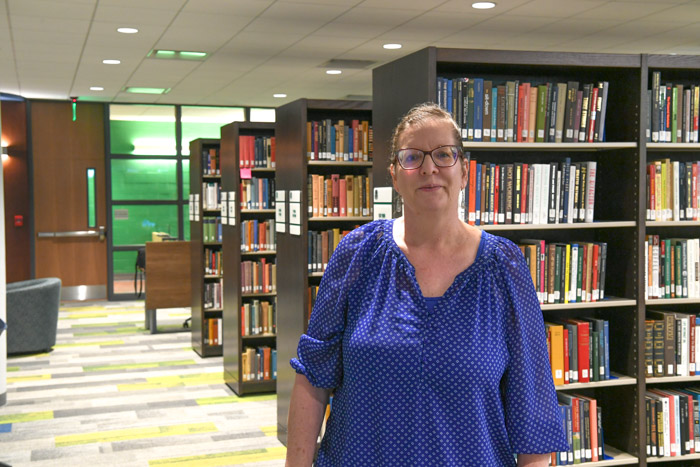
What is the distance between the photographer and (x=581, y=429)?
3.72 meters

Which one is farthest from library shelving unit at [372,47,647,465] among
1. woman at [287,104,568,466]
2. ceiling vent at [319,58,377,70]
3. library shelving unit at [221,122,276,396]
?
ceiling vent at [319,58,377,70]

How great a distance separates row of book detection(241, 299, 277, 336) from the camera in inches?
259

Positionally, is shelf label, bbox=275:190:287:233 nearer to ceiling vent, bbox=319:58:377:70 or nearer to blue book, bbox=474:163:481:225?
blue book, bbox=474:163:481:225

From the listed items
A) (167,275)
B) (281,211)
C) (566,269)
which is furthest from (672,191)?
(167,275)

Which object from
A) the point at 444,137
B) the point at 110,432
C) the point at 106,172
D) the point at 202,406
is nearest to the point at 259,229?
the point at 202,406

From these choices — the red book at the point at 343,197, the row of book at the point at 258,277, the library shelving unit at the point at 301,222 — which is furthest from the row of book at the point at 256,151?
the red book at the point at 343,197

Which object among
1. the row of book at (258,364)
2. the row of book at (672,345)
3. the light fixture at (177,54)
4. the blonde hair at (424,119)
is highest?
the light fixture at (177,54)

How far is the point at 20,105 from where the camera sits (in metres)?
11.8

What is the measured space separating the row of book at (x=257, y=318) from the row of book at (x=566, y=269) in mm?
3330

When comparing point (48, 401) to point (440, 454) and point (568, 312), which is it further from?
point (440, 454)

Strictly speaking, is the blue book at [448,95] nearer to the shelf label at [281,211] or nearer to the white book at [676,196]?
the white book at [676,196]

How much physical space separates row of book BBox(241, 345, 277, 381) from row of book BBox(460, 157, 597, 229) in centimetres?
350

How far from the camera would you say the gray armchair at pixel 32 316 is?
8023 millimetres

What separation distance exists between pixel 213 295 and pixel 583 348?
490 cm
